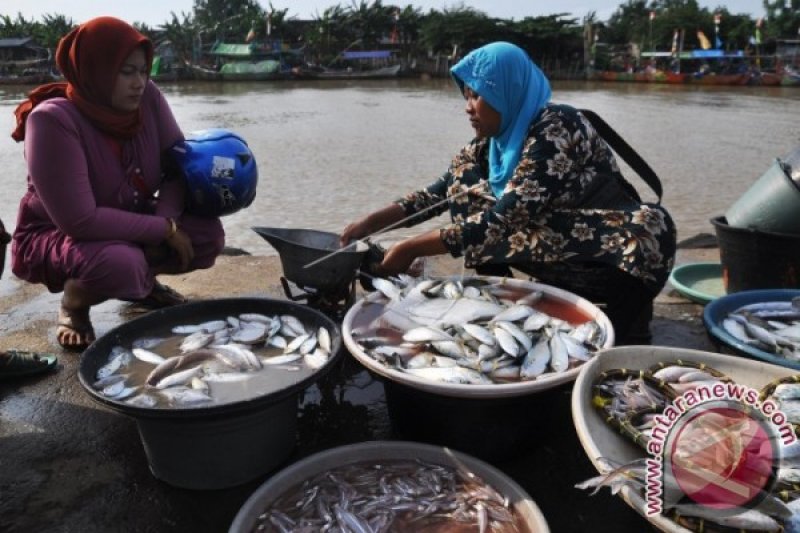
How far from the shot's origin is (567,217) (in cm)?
292

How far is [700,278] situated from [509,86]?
2495mm

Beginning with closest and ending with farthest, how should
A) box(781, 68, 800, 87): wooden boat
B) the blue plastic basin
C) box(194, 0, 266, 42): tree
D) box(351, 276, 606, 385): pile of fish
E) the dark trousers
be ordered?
box(351, 276, 606, 385): pile of fish, the blue plastic basin, the dark trousers, box(781, 68, 800, 87): wooden boat, box(194, 0, 266, 42): tree

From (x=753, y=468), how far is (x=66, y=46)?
10.8 feet

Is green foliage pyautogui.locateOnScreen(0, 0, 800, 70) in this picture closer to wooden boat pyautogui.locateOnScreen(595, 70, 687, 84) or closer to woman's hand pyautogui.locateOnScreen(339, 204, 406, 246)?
wooden boat pyautogui.locateOnScreen(595, 70, 687, 84)

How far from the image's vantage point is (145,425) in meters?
2.06

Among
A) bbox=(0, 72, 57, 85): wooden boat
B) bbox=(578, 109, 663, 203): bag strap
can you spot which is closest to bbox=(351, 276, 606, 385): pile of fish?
bbox=(578, 109, 663, 203): bag strap

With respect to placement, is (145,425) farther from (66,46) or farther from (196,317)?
(66,46)

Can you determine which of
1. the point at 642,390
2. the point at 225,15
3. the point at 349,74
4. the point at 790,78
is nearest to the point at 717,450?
the point at 642,390

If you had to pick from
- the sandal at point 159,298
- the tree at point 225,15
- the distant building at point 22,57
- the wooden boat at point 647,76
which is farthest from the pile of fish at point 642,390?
the tree at point 225,15

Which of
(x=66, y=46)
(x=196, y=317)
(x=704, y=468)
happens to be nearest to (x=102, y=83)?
(x=66, y=46)

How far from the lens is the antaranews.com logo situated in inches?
57.5

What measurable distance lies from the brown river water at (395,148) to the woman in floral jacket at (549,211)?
103 inches

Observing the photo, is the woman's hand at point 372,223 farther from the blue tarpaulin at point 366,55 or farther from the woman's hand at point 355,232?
the blue tarpaulin at point 366,55

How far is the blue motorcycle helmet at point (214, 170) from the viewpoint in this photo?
10.4ft
